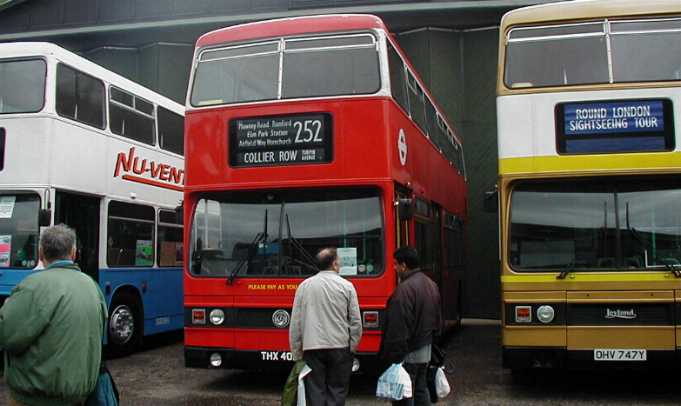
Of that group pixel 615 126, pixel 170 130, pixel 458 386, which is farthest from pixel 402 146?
pixel 170 130

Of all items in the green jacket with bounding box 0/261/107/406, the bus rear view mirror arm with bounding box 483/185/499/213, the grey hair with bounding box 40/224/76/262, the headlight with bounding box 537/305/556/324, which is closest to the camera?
the green jacket with bounding box 0/261/107/406

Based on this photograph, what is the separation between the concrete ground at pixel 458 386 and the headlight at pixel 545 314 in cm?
97

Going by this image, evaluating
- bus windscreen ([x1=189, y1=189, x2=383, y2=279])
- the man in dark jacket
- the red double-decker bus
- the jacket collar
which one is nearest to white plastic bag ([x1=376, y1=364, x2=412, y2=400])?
the man in dark jacket

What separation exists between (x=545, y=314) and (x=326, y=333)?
3.06 meters

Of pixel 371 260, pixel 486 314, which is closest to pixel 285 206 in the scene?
pixel 371 260

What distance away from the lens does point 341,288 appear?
18.9 ft

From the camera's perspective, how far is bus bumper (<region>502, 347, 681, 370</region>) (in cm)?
741

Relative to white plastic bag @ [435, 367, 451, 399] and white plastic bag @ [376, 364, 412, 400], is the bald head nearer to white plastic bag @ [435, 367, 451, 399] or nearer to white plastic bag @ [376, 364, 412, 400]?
white plastic bag @ [376, 364, 412, 400]

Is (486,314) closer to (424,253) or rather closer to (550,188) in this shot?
(424,253)

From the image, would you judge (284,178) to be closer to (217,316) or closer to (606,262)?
(217,316)

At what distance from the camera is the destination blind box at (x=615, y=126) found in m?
7.79

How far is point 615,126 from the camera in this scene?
786 cm

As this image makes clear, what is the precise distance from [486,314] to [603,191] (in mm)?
10292

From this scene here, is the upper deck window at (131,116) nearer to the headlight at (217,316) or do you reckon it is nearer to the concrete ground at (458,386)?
the concrete ground at (458,386)
